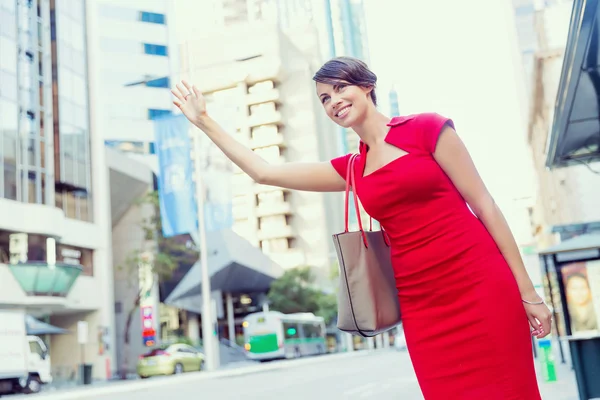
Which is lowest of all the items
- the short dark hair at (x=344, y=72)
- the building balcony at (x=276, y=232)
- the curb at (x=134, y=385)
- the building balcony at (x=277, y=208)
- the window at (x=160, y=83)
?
the curb at (x=134, y=385)

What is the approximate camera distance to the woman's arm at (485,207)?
2082 millimetres

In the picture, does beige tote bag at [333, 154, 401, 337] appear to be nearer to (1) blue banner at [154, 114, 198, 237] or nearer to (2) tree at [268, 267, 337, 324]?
(1) blue banner at [154, 114, 198, 237]

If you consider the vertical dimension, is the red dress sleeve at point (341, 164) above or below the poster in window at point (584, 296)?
above

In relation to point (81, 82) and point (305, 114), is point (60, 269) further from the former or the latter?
point (305, 114)

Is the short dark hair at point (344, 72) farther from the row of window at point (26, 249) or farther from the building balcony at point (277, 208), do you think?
the building balcony at point (277, 208)

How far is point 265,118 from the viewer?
87000 mm

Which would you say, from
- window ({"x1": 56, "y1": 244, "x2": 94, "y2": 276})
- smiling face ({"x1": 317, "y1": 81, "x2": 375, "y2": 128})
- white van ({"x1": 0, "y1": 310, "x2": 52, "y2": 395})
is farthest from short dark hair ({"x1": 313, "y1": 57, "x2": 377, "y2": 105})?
window ({"x1": 56, "y1": 244, "x2": 94, "y2": 276})

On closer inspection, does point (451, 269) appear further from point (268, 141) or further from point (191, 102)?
point (268, 141)

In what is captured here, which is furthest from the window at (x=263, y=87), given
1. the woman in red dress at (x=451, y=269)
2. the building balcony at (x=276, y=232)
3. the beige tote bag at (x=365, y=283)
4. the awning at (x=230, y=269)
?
the woman in red dress at (x=451, y=269)

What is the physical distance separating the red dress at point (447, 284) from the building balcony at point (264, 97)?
278ft

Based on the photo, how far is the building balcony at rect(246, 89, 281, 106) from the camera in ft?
283

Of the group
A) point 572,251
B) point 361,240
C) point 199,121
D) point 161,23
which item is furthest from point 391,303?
point 161,23

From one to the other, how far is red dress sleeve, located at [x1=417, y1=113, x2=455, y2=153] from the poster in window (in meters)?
6.45

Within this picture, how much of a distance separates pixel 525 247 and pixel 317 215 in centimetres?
6550
